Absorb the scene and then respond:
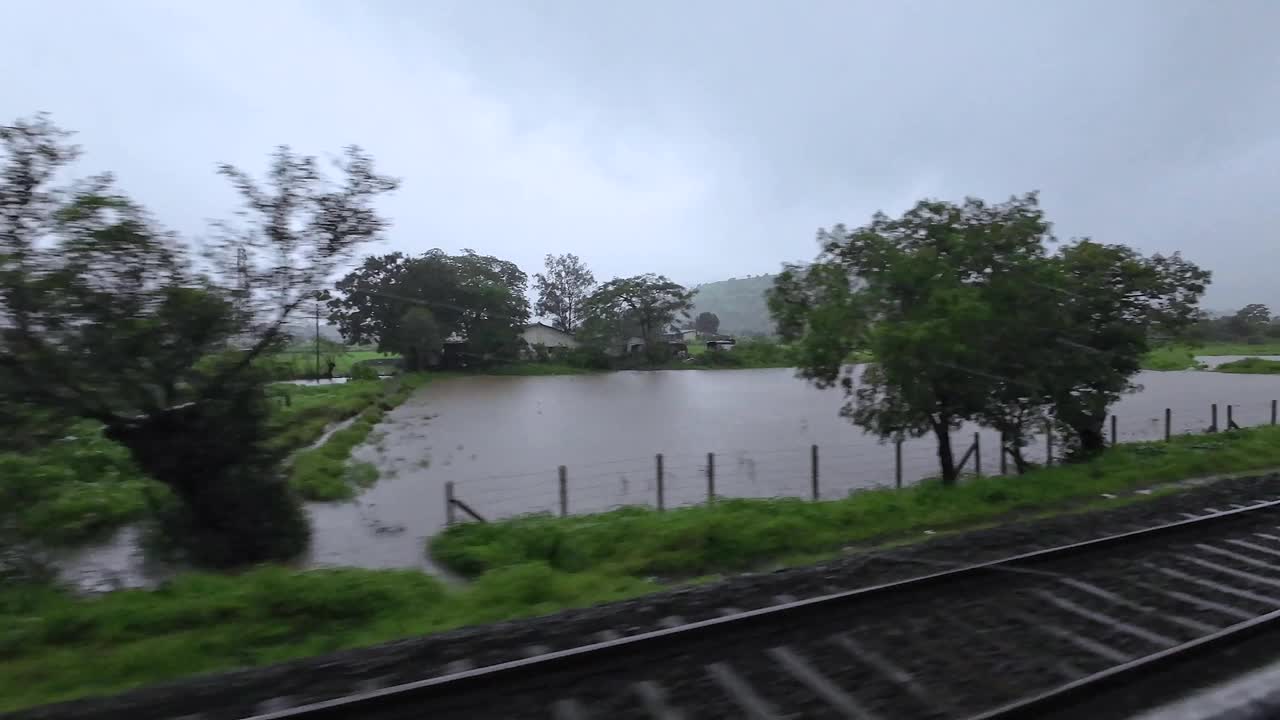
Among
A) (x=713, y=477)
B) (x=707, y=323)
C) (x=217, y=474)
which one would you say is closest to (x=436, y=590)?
(x=217, y=474)

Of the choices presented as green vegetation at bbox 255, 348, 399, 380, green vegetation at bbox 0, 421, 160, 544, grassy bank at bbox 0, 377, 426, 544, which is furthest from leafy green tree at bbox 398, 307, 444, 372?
green vegetation at bbox 0, 421, 160, 544

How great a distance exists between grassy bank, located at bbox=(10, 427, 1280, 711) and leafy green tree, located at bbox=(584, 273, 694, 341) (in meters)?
40.7

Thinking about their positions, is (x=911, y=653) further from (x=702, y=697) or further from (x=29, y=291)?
(x=29, y=291)

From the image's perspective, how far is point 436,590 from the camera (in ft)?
23.5

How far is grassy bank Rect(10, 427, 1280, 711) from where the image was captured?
→ 18.0ft

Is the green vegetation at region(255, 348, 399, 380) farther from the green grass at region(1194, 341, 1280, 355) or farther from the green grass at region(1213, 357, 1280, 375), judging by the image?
the green grass at region(1194, 341, 1280, 355)

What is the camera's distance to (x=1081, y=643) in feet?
17.3

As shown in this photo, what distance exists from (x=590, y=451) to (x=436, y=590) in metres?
10.6

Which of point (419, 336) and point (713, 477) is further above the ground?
point (419, 336)

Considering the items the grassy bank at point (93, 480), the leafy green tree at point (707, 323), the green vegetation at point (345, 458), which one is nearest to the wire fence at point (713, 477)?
the green vegetation at point (345, 458)

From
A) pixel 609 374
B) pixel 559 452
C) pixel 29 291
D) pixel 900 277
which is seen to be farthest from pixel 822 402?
pixel 29 291

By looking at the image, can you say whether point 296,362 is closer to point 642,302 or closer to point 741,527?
point 741,527

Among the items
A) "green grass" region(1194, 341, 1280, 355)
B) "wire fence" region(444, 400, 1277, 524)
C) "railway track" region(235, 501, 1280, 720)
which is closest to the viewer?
"railway track" region(235, 501, 1280, 720)

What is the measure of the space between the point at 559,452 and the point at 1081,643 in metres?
13.2
